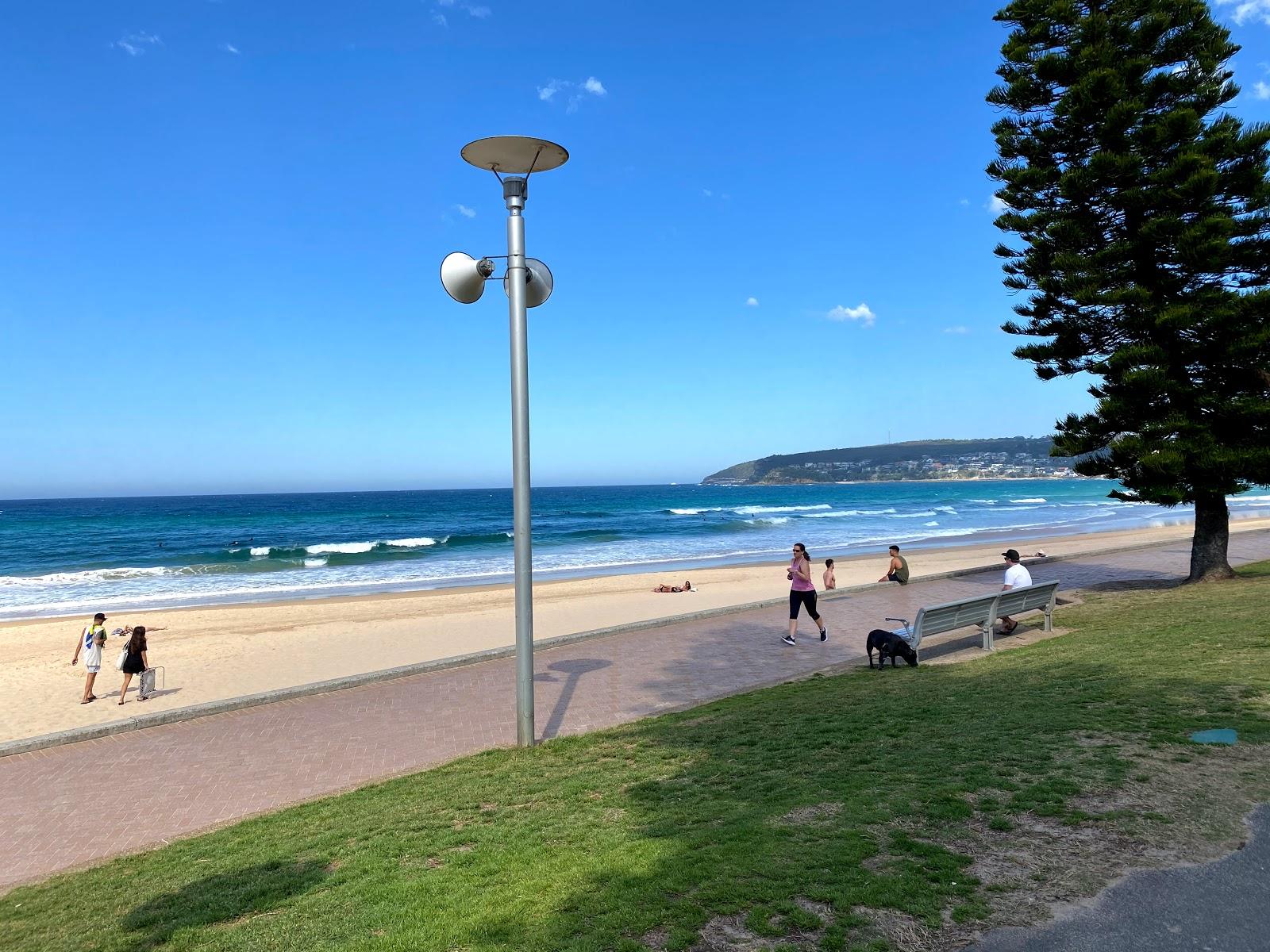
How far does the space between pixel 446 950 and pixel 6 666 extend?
1472cm

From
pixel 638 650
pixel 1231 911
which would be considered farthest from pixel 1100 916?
pixel 638 650

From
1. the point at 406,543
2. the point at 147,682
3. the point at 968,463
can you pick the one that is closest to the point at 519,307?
the point at 147,682

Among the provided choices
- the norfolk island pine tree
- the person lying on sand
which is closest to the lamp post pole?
the norfolk island pine tree

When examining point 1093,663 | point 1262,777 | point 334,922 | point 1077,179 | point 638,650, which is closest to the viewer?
point 334,922

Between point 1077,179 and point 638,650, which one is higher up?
point 1077,179

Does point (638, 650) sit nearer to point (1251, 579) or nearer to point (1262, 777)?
point (1262, 777)

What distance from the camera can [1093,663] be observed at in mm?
8148

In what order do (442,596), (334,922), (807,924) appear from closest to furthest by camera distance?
1. (807,924)
2. (334,922)
3. (442,596)

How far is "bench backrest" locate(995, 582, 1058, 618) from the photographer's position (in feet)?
34.1

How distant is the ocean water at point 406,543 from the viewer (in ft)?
93.3

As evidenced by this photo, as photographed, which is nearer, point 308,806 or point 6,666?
point 308,806

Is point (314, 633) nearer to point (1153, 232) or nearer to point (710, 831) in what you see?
point (710, 831)

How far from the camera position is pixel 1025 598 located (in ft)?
35.4

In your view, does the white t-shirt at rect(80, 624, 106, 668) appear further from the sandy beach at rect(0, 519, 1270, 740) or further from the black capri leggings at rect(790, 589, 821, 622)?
the black capri leggings at rect(790, 589, 821, 622)
